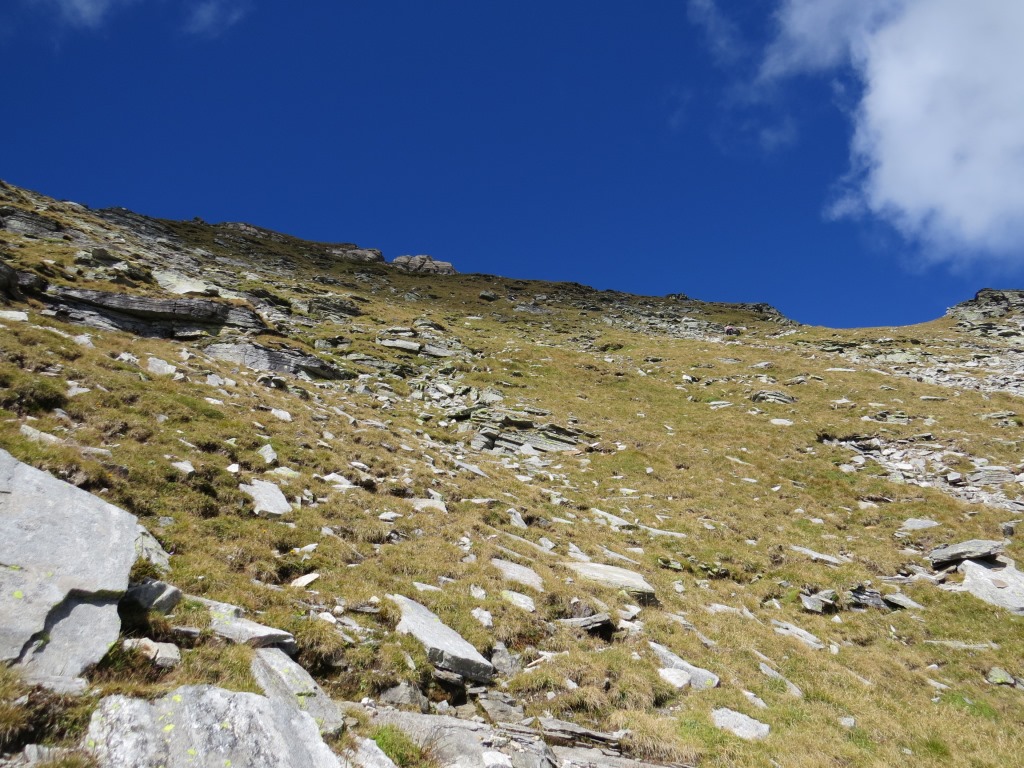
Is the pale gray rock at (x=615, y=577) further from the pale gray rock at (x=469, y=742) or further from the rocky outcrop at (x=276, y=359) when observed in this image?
the rocky outcrop at (x=276, y=359)

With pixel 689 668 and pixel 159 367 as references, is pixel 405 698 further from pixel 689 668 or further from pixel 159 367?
pixel 159 367

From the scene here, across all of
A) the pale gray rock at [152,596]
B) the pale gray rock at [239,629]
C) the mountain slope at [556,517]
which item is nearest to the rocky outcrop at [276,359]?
the mountain slope at [556,517]

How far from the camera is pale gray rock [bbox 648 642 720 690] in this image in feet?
33.6

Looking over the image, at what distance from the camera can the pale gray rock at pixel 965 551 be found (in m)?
17.8

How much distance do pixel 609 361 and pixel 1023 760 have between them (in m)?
47.0

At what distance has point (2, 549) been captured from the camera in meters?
5.91

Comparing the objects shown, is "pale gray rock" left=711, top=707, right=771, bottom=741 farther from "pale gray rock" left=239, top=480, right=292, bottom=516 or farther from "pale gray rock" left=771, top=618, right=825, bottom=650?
"pale gray rock" left=239, top=480, right=292, bottom=516

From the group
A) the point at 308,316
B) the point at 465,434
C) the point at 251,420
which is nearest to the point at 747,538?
the point at 465,434

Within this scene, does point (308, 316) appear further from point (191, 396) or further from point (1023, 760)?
point (1023, 760)

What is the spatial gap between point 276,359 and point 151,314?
24.5ft

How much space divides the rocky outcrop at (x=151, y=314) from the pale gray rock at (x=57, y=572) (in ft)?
73.7

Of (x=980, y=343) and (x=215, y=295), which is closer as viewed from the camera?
(x=215, y=295)

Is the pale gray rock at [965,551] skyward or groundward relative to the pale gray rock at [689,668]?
skyward

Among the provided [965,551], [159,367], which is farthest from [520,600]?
[159,367]
